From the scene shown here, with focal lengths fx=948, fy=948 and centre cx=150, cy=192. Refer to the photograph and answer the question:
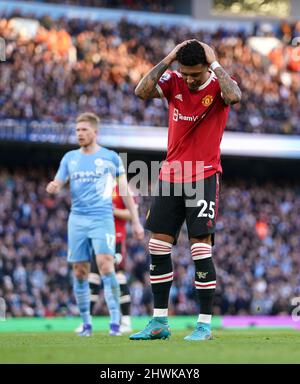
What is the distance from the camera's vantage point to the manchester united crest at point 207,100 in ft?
29.0

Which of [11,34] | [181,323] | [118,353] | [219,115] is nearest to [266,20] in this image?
[11,34]

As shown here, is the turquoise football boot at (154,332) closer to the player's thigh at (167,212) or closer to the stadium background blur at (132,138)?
the player's thigh at (167,212)

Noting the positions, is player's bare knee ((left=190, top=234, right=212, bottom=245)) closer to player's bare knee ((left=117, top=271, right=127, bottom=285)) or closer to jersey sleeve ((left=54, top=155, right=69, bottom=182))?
jersey sleeve ((left=54, top=155, right=69, bottom=182))

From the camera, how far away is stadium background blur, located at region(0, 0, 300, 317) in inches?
1093

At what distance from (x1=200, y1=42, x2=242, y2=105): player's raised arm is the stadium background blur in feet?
56.8

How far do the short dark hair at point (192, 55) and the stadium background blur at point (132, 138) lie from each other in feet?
57.2

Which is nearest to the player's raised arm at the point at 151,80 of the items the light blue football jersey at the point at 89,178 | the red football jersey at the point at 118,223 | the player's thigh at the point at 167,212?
the player's thigh at the point at 167,212

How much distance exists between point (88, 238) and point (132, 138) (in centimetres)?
2054

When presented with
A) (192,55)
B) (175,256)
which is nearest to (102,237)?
(192,55)

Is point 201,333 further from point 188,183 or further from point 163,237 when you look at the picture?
point 188,183

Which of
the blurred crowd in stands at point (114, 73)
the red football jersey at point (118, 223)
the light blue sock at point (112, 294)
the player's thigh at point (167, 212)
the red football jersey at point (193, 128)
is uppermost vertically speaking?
the blurred crowd in stands at point (114, 73)

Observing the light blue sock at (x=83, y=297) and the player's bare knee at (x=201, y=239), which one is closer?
the player's bare knee at (x=201, y=239)

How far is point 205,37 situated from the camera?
3666 centimetres

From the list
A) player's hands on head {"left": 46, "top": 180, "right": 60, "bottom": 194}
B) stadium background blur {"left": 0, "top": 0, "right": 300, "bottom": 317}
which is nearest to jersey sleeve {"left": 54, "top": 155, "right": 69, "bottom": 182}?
player's hands on head {"left": 46, "top": 180, "right": 60, "bottom": 194}
